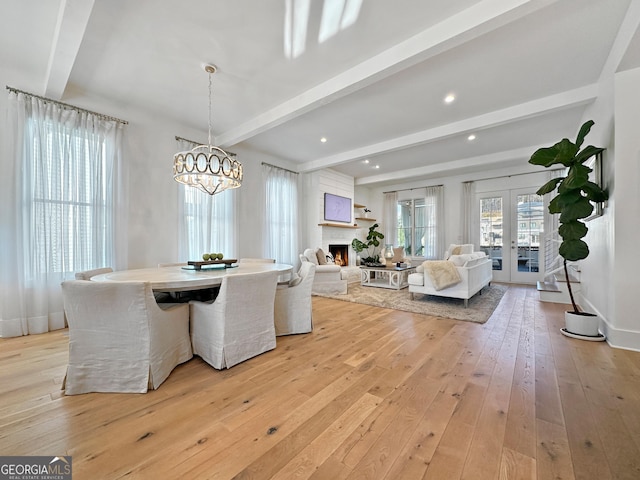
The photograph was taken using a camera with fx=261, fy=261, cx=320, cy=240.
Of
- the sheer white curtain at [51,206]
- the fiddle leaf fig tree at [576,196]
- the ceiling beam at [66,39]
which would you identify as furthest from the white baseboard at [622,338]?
the sheer white curtain at [51,206]

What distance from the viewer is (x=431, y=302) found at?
4328 millimetres

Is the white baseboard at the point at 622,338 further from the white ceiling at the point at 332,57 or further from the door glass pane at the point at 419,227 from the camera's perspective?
the door glass pane at the point at 419,227

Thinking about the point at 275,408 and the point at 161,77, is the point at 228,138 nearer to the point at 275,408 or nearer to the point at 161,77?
the point at 161,77

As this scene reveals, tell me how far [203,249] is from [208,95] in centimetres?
232

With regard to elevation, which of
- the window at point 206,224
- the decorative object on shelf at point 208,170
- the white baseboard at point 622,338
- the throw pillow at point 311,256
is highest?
the decorative object on shelf at point 208,170

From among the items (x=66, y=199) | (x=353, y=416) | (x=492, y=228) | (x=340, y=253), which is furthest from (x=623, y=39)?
(x=340, y=253)

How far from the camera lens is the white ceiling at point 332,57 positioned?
2066mm

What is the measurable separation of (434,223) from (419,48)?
5.84 meters

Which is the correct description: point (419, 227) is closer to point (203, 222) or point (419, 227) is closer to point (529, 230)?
point (529, 230)

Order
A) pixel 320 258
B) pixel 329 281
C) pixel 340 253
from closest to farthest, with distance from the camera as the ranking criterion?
1. pixel 329 281
2. pixel 320 258
3. pixel 340 253

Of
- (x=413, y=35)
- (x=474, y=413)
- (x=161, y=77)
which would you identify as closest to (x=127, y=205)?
(x=161, y=77)

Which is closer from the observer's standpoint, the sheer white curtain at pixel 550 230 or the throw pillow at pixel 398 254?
the sheer white curtain at pixel 550 230

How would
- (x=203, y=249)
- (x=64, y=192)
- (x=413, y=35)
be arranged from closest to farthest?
1. (x=413, y=35)
2. (x=64, y=192)
3. (x=203, y=249)

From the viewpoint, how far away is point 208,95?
3.34 metres
